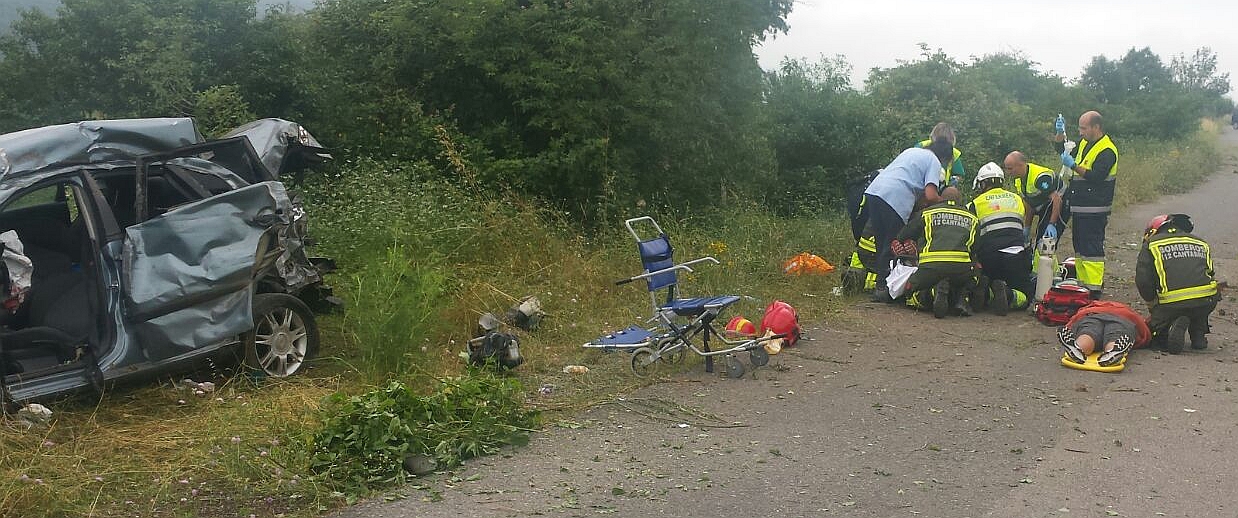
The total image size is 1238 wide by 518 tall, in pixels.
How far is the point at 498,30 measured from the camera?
519 inches

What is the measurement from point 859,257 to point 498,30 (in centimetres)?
504

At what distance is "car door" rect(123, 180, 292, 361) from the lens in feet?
21.5

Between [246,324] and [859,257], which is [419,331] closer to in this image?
[246,324]

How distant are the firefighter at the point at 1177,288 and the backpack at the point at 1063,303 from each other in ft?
2.97

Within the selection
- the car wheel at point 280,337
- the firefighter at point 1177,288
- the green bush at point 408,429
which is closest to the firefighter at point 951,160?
the firefighter at point 1177,288

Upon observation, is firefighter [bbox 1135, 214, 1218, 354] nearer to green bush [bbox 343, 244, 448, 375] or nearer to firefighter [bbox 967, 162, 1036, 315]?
firefighter [bbox 967, 162, 1036, 315]

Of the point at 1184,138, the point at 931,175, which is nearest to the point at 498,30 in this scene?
the point at 931,175

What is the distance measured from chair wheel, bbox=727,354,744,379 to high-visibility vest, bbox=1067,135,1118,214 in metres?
5.09

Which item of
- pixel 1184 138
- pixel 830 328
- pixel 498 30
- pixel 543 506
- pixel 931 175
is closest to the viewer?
pixel 543 506

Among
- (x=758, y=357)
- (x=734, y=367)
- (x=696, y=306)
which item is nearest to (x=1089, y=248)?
(x=758, y=357)

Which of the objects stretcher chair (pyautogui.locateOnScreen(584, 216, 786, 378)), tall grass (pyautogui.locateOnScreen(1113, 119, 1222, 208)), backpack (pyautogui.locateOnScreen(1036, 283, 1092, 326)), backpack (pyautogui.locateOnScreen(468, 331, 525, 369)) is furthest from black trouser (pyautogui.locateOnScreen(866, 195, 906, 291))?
tall grass (pyautogui.locateOnScreen(1113, 119, 1222, 208))

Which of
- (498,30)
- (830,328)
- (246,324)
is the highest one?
(498,30)

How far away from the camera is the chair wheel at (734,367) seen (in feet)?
25.6

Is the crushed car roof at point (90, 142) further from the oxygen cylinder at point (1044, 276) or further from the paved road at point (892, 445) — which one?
the oxygen cylinder at point (1044, 276)
